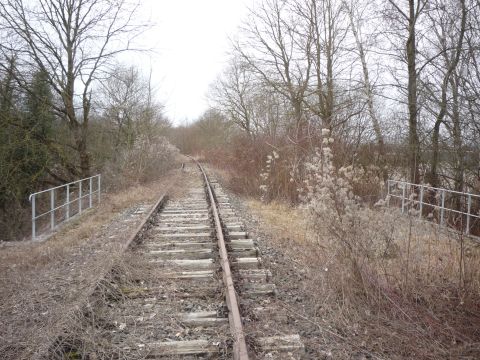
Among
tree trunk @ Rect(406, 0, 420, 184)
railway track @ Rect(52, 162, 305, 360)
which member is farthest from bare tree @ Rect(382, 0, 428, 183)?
railway track @ Rect(52, 162, 305, 360)

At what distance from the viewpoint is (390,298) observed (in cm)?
436

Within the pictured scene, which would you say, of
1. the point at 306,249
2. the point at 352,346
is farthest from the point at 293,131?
the point at 352,346

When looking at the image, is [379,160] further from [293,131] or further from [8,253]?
[8,253]

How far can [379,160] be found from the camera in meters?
12.7

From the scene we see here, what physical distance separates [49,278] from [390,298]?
15.2 ft

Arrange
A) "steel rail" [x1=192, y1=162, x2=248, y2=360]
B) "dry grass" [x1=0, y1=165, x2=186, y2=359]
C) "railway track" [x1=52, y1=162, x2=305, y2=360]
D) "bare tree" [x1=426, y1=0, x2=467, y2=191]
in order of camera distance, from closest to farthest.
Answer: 1. "steel rail" [x1=192, y1=162, x2=248, y2=360]
2. "railway track" [x1=52, y1=162, x2=305, y2=360]
3. "dry grass" [x1=0, y1=165, x2=186, y2=359]
4. "bare tree" [x1=426, y1=0, x2=467, y2=191]

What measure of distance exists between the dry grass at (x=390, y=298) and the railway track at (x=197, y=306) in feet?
1.83

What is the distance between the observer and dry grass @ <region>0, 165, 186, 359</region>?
3.94 m

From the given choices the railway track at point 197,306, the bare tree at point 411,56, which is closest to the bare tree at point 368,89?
the bare tree at point 411,56

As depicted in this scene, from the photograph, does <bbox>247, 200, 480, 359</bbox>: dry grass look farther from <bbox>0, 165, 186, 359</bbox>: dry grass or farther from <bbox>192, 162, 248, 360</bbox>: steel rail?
<bbox>0, 165, 186, 359</bbox>: dry grass

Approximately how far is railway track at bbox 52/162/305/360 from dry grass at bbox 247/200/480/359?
0.56 meters

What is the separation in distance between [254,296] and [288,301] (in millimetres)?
431

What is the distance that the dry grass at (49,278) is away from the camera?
3.94m

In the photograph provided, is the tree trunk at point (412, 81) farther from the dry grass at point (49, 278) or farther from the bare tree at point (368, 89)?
the dry grass at point (49, 278)
